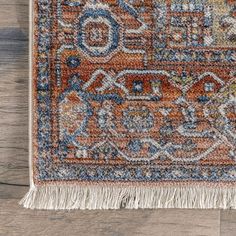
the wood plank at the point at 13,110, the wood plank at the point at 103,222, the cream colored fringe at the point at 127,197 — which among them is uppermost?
the wood plank at the point at 13,110

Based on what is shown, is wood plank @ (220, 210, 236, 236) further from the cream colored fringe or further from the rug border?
the rug border

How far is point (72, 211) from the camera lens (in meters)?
0.87

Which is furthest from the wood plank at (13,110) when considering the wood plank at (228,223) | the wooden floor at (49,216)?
the wood plank at (228,223)

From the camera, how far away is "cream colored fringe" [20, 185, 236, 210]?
2.79 ft

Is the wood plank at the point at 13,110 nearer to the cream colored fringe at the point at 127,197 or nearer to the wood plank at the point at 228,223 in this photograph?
the cream colored fringe at the point at 127,197

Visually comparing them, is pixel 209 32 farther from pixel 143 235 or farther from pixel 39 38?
pixel 143 235

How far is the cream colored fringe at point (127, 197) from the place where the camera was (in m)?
0.85

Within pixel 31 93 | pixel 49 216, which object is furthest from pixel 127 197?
pixel 31 93

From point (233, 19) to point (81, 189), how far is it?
1.68 feet

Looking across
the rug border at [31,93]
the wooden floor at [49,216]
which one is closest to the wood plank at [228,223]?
the wooden floor at [49,216]

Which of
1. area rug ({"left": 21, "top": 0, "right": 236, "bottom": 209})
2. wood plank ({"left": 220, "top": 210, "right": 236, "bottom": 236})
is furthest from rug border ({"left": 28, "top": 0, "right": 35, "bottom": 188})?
wood plank ({"left": 220, "top": 210, "right": 236, "bottom": 236})

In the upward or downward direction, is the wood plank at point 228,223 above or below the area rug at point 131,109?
below

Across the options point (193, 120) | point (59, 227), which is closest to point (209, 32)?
point (193, 120)

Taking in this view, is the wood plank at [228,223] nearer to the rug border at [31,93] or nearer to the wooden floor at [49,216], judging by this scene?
the wooden floor at [49,216]
